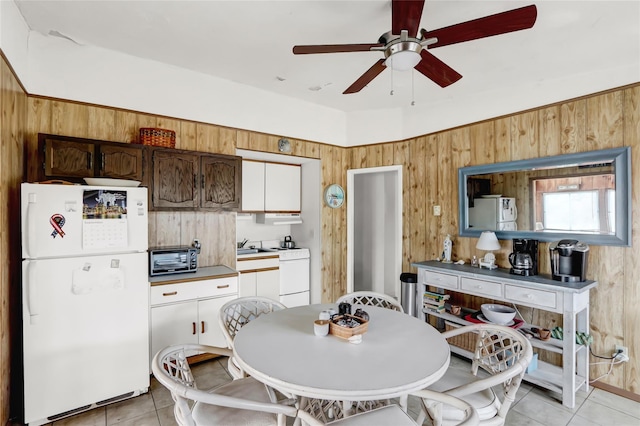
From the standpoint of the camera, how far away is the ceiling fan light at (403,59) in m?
1.90

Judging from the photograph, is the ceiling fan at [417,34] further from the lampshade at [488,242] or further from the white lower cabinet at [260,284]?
the white lower cabinet at [260,284]

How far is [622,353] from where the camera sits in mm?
2619

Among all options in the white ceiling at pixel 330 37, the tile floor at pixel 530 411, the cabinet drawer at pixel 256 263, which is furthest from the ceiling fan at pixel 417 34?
the cabinet drawer at pixel 256 263

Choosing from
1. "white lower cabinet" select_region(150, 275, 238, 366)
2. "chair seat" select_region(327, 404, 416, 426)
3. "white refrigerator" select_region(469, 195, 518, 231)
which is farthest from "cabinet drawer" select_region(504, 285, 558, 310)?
"white lower cabinet" select_region(150, 275, 238, 366)

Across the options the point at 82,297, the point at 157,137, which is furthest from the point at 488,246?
the point at 82,297

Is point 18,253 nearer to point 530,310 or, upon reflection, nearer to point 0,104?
point 0,104

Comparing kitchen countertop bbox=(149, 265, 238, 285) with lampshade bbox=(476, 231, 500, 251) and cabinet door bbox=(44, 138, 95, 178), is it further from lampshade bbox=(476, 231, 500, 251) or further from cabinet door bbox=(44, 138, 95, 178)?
lampshade bbox=(476, 231, 500, 251)

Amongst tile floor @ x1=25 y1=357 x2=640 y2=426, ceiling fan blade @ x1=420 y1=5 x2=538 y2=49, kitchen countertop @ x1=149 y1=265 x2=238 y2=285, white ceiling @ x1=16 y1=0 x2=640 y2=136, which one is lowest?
tile floor @ x1=25 y1=357 x2=640 y2=426

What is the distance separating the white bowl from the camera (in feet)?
9.46

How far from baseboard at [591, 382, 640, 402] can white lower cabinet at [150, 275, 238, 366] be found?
3288mm

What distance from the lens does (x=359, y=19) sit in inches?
89.5

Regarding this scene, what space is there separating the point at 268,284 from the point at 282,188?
53.8 inches

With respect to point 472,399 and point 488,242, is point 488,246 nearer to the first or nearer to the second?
point 488,242

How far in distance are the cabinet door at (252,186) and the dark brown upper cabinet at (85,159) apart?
1.55m
